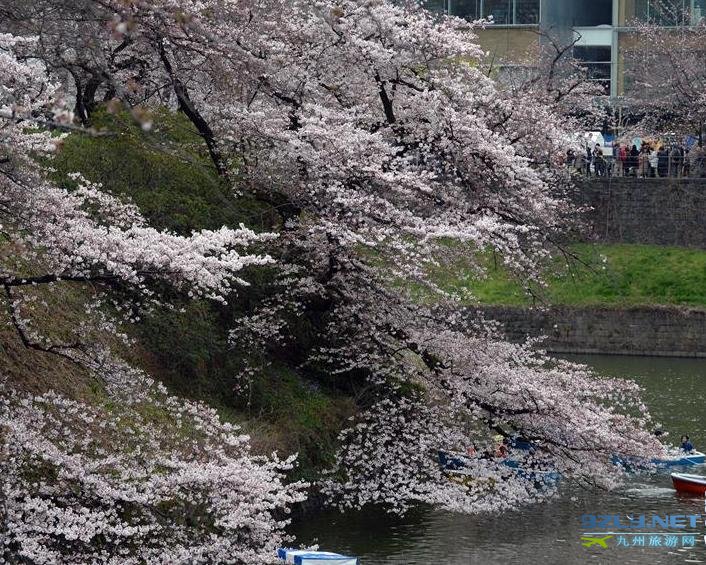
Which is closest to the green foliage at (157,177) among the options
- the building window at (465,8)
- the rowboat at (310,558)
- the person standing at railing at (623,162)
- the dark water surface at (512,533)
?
the dark water surface at (512,533)

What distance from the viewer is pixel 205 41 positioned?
18703 mm

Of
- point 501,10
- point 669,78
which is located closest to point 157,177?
point 669,78

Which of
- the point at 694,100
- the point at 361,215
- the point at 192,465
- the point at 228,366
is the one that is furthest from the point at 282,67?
the point at 694,100

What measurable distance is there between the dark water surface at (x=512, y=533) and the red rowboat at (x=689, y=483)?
0.16 metres

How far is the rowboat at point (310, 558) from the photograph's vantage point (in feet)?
46.4

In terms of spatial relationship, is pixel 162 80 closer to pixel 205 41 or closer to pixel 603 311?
pixel 205 41

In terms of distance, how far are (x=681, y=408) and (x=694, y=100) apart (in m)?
17.2

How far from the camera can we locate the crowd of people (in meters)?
42.1

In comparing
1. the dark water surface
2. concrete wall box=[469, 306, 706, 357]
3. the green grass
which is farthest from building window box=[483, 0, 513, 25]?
the dark water surface

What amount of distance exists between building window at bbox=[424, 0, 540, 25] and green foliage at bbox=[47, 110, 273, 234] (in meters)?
36.3

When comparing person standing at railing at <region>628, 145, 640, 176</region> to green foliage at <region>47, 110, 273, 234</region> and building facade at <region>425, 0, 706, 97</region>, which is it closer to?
building facade at <region>425, 0, 706, 97</region>

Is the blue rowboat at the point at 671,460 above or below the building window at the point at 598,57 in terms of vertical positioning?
below

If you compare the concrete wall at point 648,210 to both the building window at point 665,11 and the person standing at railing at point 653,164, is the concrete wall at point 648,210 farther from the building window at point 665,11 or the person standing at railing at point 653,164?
the building window at point 665,11

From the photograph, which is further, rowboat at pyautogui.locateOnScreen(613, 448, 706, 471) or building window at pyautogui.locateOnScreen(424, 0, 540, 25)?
building window at pyautogui.locateOnScreen(424, 0, 540, 25)
